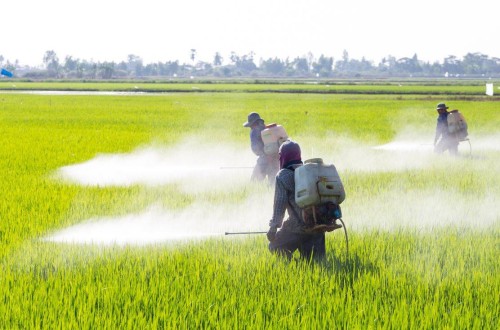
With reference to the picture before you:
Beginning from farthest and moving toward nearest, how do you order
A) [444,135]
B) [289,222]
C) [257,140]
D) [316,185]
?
[444,135] → [257,140] → [289,222] → [316,185]

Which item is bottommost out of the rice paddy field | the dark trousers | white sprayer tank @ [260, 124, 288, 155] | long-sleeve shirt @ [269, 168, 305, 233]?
the rice paddy field

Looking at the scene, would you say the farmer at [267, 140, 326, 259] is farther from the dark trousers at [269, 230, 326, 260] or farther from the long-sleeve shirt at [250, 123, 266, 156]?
the long-sleeve shirt at [250, 123, 266, 156]

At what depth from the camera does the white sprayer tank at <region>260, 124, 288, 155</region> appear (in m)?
8.52

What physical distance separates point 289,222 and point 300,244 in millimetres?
223

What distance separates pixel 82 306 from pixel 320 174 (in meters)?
1.91

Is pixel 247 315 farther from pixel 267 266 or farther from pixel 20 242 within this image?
pixel 20 242

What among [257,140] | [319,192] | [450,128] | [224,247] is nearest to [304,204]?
[319,192]

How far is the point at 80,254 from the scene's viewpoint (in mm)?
6188

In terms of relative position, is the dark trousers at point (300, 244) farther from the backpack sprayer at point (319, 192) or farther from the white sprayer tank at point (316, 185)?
the white sprayer tank at point (316, 185)

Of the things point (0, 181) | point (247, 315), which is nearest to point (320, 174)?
point (247, 315)

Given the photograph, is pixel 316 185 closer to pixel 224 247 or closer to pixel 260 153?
pixel 224 247

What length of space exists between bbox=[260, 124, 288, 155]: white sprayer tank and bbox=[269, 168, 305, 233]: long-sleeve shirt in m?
2.85

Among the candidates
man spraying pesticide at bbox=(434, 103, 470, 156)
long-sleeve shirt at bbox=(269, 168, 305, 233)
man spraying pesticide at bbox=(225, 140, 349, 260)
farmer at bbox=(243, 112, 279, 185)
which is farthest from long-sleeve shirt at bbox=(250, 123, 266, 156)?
man spraying pesticide at bbox=(434, 103, 470, 156)

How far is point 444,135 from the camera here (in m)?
15.5
